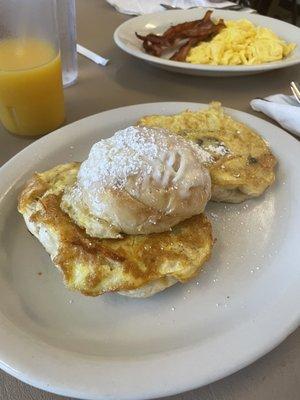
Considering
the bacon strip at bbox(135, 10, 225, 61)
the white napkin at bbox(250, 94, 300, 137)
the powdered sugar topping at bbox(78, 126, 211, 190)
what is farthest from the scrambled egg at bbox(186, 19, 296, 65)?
the powdered sugar topping at bbox(78, 126, 211, 190)

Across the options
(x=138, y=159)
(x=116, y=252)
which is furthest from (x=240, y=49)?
(x=116, y=252)

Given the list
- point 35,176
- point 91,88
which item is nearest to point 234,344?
point 35,176

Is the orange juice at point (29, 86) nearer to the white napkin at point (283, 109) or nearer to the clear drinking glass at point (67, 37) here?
the clear drinking glass at point (67, 37)

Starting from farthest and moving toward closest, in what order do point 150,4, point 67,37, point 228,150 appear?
point 150,4, point 67,37, point 228,150

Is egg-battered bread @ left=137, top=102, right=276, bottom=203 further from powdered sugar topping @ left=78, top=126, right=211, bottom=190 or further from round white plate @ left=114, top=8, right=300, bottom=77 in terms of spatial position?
round white plate @ left=114, top=8, right=300, bottom=77

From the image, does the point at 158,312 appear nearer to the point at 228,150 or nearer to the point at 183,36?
the point at 228,150

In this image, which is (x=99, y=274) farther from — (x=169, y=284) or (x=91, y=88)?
(x=91, y=88)
